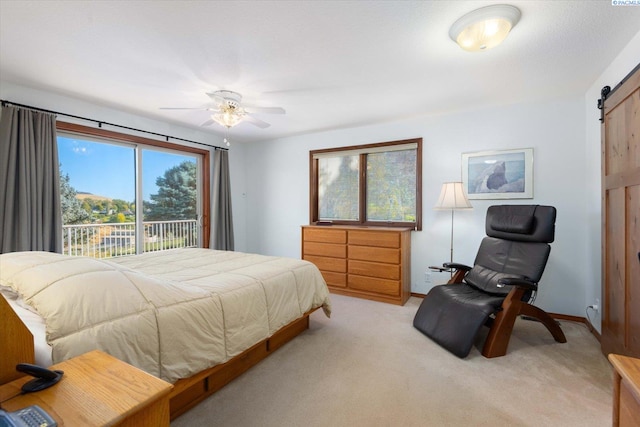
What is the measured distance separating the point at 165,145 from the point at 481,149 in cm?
419

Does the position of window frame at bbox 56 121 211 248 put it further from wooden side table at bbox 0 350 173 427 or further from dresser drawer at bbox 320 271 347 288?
wooden side table at bbox 0 350 173 427

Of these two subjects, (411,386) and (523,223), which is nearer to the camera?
(411,386)

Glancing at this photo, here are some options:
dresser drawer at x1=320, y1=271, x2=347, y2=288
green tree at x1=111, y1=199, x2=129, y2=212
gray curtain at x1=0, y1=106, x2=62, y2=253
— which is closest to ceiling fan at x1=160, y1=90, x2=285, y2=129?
gray curtain at x1=0, y1=106, x2=62, y2=253

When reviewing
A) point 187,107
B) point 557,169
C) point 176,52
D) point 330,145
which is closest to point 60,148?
point 187,107

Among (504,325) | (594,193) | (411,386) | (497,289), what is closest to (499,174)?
(594,193)

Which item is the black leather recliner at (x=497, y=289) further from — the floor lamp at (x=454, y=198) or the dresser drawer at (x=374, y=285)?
the dresser drawer at (x=374, y=285)

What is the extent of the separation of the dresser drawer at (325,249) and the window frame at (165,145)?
5.59 feet

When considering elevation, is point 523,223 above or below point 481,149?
below

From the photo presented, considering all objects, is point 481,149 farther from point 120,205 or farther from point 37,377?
point 120,205

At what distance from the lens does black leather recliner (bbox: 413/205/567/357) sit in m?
2.22

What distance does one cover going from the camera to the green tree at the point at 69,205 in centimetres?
322

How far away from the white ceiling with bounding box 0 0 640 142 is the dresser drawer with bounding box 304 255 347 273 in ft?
6.68

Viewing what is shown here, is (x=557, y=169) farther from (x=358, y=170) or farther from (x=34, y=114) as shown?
(x=34, y=114)

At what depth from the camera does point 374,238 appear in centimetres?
358
